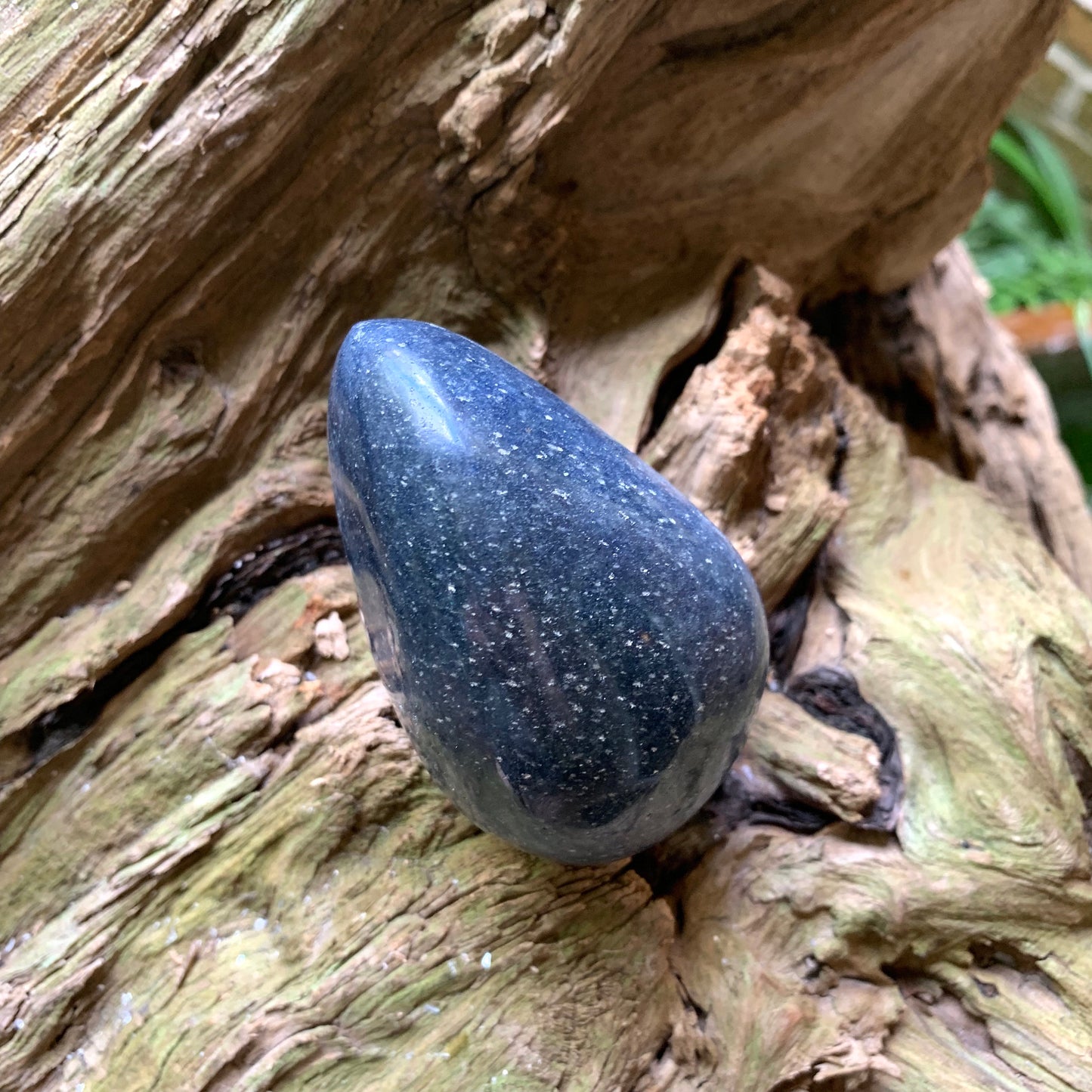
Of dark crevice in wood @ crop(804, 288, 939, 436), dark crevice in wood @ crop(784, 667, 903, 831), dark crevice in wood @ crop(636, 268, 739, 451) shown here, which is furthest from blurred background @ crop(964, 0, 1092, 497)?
dark crevice in wood @ crop(784, 667, 903, 831)

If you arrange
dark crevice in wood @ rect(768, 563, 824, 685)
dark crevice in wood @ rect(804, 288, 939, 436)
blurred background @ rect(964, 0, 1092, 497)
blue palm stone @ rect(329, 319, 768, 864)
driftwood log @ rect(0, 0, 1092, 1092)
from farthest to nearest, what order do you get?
1. blurred background @ rect(964, 0, 1092, 497)
2. dark crevice in wood @ rect(804, 288, 939, 436)
3. dark crevice in wood @ rect(768, 563, 824, 685)
4. driftwood log @ rect(0, 0, 1092, 1092)
5. blue palm stone @ rect(329, 319, 768, 864)

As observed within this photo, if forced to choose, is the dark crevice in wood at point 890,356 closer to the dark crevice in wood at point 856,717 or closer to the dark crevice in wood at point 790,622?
the dark crevice in wood at point 790,622

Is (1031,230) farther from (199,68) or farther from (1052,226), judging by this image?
(199,68)

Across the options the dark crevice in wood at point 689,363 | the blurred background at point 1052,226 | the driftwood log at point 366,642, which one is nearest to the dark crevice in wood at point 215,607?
the driftwood log at point 366,642

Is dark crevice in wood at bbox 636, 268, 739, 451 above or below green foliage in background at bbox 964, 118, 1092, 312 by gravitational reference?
above

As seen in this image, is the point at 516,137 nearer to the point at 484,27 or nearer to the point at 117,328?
the point at 484,27

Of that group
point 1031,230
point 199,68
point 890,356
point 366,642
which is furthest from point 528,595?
point 1031,230

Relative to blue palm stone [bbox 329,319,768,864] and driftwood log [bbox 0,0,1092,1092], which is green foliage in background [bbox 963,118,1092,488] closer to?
driftwood log [bbox 0,0,1092,1092]
